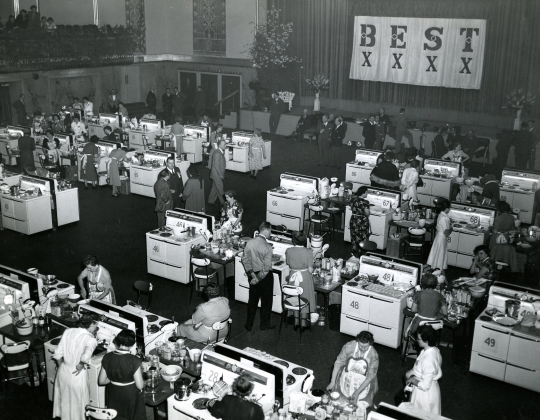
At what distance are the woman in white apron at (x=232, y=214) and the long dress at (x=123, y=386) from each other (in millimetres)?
4800

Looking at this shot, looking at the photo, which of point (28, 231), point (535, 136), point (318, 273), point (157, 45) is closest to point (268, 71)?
point (157, 45)

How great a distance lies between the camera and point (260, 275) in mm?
9070

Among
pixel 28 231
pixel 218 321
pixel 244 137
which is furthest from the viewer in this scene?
pixel 244 137

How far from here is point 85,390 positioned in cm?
675

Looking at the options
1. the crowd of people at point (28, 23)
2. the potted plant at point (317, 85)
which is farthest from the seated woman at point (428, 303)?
the crowd of people at point (28, 23)

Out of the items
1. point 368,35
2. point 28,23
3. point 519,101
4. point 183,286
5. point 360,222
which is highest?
point 28,23

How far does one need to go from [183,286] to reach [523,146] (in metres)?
12.2

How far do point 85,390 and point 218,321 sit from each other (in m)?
1.83

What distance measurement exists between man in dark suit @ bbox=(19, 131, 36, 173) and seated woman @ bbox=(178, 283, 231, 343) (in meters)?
11.0

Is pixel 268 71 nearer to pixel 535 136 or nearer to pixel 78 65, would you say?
pixel 78 65

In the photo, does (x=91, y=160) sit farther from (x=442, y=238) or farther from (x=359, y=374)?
(x=359, y=374)

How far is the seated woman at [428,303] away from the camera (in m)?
7.99

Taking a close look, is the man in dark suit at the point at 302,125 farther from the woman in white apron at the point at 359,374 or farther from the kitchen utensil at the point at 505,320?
the woman in white apron at the point at 359,374

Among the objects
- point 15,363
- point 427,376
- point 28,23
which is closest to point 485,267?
point 427,376
